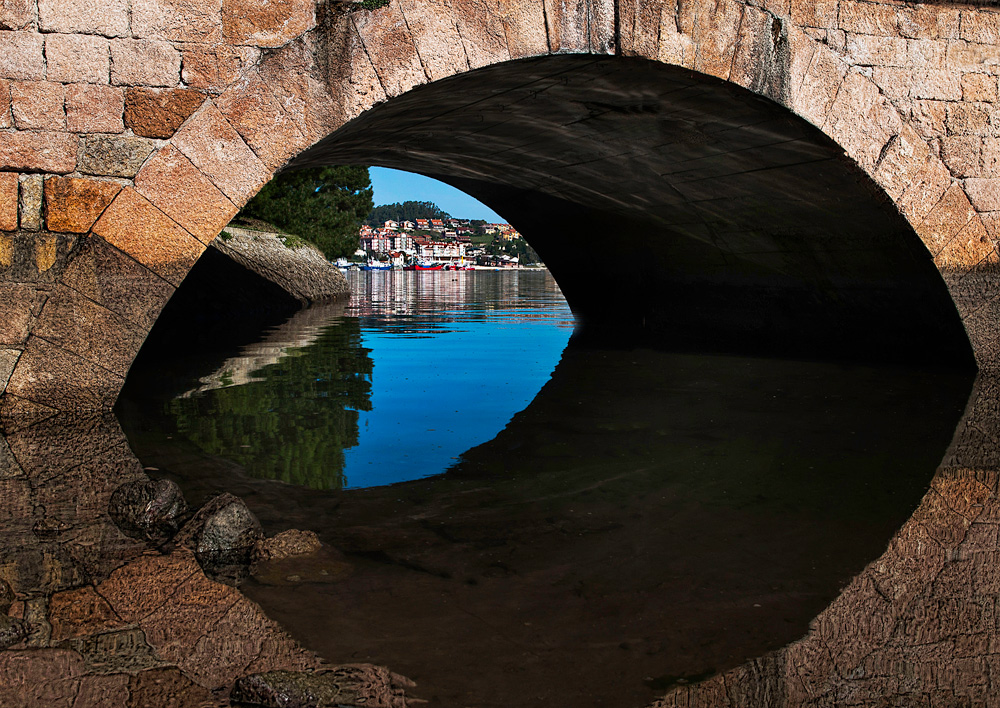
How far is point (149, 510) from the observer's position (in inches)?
131

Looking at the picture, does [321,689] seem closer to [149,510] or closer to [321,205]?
[149,510]

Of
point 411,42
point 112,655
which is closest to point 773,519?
point 112,655

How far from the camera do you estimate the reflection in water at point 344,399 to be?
4.68m

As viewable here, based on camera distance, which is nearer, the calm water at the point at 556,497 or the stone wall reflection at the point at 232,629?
the stone wall reflection at the point at 232,629

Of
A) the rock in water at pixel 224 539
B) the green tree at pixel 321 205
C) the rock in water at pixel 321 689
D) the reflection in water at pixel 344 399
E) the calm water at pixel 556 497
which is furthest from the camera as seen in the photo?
the green tree at pixel 321 205

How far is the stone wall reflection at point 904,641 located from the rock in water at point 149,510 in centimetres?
208

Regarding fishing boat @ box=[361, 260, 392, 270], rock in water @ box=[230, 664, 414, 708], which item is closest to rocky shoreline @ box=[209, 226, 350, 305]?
rock in water @ box=[230, 664, 414, 708]

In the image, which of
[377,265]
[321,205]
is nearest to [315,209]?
[321,205]

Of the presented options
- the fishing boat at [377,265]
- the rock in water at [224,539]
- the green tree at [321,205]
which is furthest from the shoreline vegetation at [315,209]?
the fishing boat at [377,265]

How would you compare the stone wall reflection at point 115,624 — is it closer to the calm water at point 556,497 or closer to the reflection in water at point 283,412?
the calm water at point 556,497

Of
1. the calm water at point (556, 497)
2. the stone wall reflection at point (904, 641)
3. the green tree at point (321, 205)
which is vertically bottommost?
the stone wall reflection at point (904, 641)

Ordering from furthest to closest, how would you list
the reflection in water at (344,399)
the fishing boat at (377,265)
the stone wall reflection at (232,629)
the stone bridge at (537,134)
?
the fishing boat at (377,265), the reflection in water at (344,399), the stone bridge at (537,134), the stone wall reflection at (232,629)

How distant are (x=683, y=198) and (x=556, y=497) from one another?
18.3 feet

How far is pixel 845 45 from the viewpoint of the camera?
6109mm
